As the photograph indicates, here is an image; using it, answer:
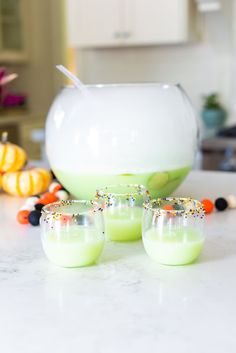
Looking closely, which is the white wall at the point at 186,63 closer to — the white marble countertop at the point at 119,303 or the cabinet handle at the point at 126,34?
the cabinet handle at the point at 126,34

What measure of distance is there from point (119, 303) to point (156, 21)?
2.56m

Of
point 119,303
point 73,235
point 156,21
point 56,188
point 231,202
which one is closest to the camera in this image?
point 119,303

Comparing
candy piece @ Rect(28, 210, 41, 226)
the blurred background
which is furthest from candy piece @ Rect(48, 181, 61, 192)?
the blurred background

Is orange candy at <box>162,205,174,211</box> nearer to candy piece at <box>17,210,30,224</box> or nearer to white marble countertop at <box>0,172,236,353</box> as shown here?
white marble countertop at <box>0,172,236,353</box>

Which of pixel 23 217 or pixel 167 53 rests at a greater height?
pixel 167 53

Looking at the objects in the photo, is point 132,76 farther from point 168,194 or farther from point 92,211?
point 92,211

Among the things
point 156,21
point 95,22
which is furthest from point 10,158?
point 95,22

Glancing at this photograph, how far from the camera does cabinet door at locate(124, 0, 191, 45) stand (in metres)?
2.90

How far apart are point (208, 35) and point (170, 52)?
263mm

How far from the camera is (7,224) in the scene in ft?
3.30

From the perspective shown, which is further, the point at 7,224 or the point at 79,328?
the point at 7,224

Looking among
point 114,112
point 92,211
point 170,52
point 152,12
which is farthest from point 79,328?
point 170,52

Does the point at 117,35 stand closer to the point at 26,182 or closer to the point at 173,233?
the point at 26,182

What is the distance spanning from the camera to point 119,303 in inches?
25.0
